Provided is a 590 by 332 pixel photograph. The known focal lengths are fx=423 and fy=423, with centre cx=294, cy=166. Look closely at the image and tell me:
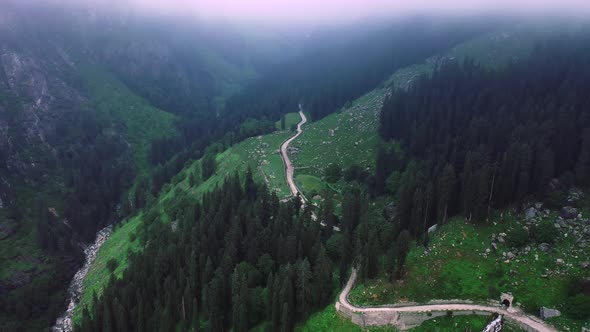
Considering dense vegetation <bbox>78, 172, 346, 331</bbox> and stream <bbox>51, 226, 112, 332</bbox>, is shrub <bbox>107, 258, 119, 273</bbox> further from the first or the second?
dense vegetation <bbox>78, 172, 346, 331</bbox>

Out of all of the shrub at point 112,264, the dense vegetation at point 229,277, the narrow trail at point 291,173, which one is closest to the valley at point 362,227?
the dense vegetation at point 229,277

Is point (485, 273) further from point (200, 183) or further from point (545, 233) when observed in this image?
point (200, 183)

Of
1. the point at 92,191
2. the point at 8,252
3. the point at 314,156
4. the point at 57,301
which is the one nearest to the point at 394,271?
the point at 314,156

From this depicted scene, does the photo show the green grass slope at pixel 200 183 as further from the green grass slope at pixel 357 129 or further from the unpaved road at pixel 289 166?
the green grass slope at pixel 357 129

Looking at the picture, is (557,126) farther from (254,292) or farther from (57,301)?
(57,301)

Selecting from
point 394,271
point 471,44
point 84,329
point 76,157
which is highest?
point 471,44

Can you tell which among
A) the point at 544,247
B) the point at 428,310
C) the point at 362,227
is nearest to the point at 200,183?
the point at 362,227
